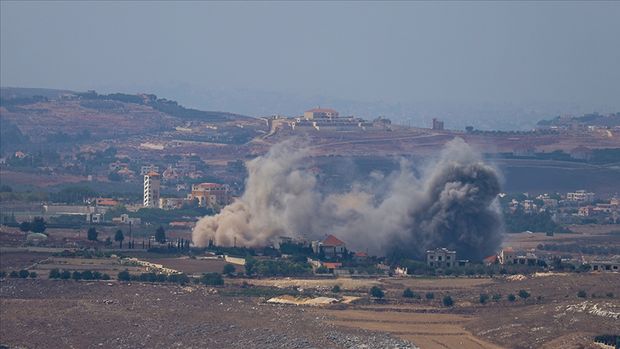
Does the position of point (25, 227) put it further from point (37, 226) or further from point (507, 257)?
point (507, 257)

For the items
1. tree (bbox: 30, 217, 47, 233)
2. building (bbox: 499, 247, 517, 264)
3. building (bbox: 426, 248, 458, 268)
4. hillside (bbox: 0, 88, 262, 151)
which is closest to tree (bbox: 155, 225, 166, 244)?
tree (bbox: 30, 217, 47, 233)

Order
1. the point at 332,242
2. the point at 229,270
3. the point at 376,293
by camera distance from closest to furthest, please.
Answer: the point at 376,293, the point at 229,270, the point at 332,242

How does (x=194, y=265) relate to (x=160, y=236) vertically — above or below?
below

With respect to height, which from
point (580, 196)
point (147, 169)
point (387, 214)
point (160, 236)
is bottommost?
point (160, 236)

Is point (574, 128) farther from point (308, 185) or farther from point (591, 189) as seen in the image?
point (308, 185)

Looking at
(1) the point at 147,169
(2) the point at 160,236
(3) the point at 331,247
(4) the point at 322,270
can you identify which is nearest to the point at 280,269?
(4) the point at 322,270

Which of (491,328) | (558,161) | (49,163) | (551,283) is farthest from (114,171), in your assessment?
(491,328)
